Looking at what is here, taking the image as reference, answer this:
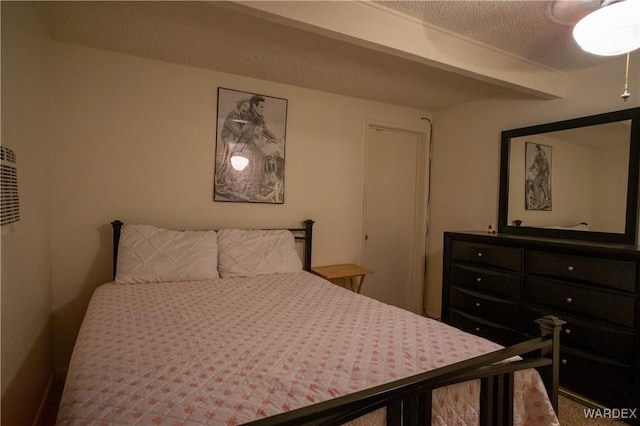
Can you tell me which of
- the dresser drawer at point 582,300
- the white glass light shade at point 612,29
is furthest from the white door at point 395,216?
the white glass light shade at point 612,29

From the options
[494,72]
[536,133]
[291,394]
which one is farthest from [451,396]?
[536,133]

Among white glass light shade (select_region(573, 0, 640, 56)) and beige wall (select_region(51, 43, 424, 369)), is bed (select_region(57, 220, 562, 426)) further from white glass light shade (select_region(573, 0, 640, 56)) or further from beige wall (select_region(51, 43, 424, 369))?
white glass light shade (select_region(573, 0, 640, 56))

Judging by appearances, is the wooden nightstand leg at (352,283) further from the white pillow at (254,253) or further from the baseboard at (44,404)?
the baseboard at (44,404)

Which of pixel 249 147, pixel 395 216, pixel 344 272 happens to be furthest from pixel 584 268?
pixel 249 147

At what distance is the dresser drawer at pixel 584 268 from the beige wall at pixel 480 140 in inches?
32.4

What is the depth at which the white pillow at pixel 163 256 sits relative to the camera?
206cm

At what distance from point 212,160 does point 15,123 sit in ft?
4.14

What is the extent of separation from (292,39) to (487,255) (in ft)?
6.97

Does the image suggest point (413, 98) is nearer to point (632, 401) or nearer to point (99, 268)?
point (632, 401)

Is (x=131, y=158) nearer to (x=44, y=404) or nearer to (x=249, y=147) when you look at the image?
(x=249, y=147)

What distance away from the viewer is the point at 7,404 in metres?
1.30

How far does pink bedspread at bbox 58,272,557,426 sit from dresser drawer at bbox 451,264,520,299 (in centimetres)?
115

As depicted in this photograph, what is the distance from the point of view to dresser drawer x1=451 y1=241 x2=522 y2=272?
90.4 inches

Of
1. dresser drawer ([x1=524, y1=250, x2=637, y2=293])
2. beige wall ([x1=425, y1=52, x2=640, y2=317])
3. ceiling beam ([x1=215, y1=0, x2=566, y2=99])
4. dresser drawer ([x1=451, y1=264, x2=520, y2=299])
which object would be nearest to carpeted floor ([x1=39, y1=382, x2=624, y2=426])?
dresser drawer ([x1=451, y1=264, x2=520, y2=299])
